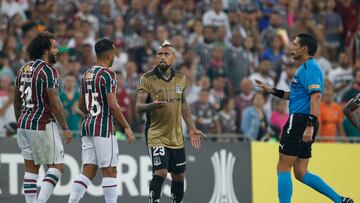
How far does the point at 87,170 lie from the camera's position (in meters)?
15.6

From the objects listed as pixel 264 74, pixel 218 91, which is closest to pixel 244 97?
pixel 218 91

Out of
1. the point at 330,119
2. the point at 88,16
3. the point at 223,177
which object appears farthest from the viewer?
the point at 88,16

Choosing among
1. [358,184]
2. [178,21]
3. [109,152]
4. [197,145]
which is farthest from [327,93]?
[109,152]

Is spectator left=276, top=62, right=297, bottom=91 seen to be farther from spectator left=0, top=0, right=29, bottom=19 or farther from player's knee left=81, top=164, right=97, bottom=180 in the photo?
player's knee left=81, top=164, right=97, bottom=180

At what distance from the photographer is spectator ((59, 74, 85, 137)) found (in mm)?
21500

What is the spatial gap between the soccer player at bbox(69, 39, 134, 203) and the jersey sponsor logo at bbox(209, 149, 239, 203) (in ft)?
15.6

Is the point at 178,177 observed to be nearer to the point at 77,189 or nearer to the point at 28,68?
Answer: the point at 77,189

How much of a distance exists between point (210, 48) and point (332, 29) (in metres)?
4.09

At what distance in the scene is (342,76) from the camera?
2517 cm

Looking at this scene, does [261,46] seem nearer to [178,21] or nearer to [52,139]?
[178,21]

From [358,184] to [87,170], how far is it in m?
6.88

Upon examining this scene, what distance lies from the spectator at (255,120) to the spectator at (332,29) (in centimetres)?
514

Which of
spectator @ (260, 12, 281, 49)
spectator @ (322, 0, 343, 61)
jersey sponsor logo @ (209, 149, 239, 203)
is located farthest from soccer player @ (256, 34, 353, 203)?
spectator @ (322, 0, 343, 61)

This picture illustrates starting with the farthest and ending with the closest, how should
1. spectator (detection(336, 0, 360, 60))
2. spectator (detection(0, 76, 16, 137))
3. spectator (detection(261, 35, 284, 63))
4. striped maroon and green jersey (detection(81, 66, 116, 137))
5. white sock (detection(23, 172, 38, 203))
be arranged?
spectator (detection(336, 0, 360, 60))
spectator (detection(261, 35, 284, 63))
spectator (detection(0, 76, 16, 137))
white sock (detection(23, 172, 38, 203))
striped maroon and green jersey (detection(81, 66, 116, 137))
